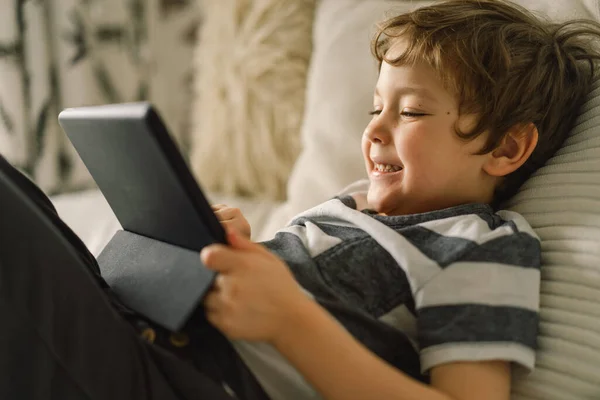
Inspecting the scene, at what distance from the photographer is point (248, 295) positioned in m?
0.59

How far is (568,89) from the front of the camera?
840 millimetres

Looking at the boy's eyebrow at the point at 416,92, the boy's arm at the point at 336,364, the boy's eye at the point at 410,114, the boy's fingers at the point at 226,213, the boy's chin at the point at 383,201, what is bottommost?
the boy's arm at the point at 336,364

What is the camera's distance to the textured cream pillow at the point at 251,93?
139 cm

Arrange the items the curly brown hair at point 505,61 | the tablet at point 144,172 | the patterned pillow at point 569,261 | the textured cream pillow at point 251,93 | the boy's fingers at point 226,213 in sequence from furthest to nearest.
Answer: the textured cream pillow at point 251,93 < the boy's fingers at point 226,213 < the curly brown hair at point 505,61 < the patterned pillow at point 569,261 < the tablet at point 144,172

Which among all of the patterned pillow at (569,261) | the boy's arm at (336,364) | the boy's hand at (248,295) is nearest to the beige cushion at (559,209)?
the patterned pillow at (569,261)

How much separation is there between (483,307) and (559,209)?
0.19 m

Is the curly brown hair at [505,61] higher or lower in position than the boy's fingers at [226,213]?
higher

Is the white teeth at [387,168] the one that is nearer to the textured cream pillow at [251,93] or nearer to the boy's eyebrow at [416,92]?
the boy's eyebrow at [416,92]

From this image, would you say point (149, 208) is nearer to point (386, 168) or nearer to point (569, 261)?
point (386, 168)

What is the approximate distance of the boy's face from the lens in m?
0.79

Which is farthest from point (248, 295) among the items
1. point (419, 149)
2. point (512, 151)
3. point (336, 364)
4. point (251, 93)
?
point (251, 93)

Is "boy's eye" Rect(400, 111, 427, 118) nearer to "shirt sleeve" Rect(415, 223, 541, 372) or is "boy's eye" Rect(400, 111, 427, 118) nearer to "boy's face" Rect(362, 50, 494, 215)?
"boy's face" Rect(362, 50, 494, 215)

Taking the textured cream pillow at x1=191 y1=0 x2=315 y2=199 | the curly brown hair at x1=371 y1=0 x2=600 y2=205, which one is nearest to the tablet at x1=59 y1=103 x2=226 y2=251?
the curly brown hair at x1=371 y1=0 x2=600 y2=205

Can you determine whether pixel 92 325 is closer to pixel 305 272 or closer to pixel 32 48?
pixel 305 272
